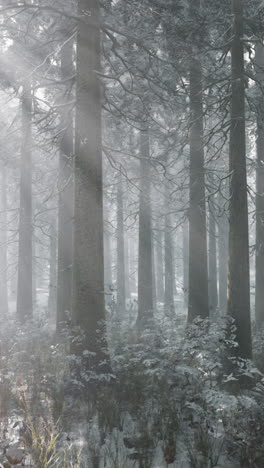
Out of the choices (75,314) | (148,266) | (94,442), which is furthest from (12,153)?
(94,442)

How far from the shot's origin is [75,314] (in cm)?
755

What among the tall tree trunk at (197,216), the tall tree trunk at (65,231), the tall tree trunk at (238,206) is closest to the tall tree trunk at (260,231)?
the tall tree trunk at (197,216)

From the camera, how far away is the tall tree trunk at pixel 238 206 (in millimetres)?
8305

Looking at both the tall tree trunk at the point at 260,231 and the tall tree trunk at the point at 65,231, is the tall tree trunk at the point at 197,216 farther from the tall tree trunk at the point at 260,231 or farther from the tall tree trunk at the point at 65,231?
the tall tree trunk at the point at 65,231

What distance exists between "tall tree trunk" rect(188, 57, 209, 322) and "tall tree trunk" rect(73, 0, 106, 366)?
207 inches

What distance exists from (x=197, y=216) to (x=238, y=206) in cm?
Answer: 406

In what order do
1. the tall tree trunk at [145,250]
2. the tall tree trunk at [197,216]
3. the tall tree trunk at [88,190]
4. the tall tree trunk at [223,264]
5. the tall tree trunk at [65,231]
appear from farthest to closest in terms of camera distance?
the tall tree trunk at [223,264] < the tall tree trunk at [145,250] < the tall tree trunk at [197,216] < the tall tree trunk at [65,231] < the tall tree trunk at [88,190]

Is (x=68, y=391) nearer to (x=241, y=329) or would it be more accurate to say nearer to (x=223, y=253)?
(x=241, y=329)

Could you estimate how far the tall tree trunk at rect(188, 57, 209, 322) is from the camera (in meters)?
12.3

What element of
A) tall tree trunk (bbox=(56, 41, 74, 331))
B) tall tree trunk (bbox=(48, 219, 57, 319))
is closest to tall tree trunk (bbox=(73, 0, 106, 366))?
tall tree trunk (bbox=(56, 41, 74, 331))

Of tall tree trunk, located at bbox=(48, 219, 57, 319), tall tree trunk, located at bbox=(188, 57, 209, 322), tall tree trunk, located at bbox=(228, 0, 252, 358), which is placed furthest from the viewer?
tall tree trunk, located at bbox=(48, 219, 57, 319)

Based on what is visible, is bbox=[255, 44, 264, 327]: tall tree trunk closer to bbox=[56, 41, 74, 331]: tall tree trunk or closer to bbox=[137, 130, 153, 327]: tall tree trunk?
bbox=[137, 130, 153, 327]: tall tree trunk

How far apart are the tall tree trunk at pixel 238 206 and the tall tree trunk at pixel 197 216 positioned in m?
3.54

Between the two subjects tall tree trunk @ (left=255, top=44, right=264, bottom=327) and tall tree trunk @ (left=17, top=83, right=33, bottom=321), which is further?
tall tree trunk @ (left=17, top=83, right=33, bottom=321)
